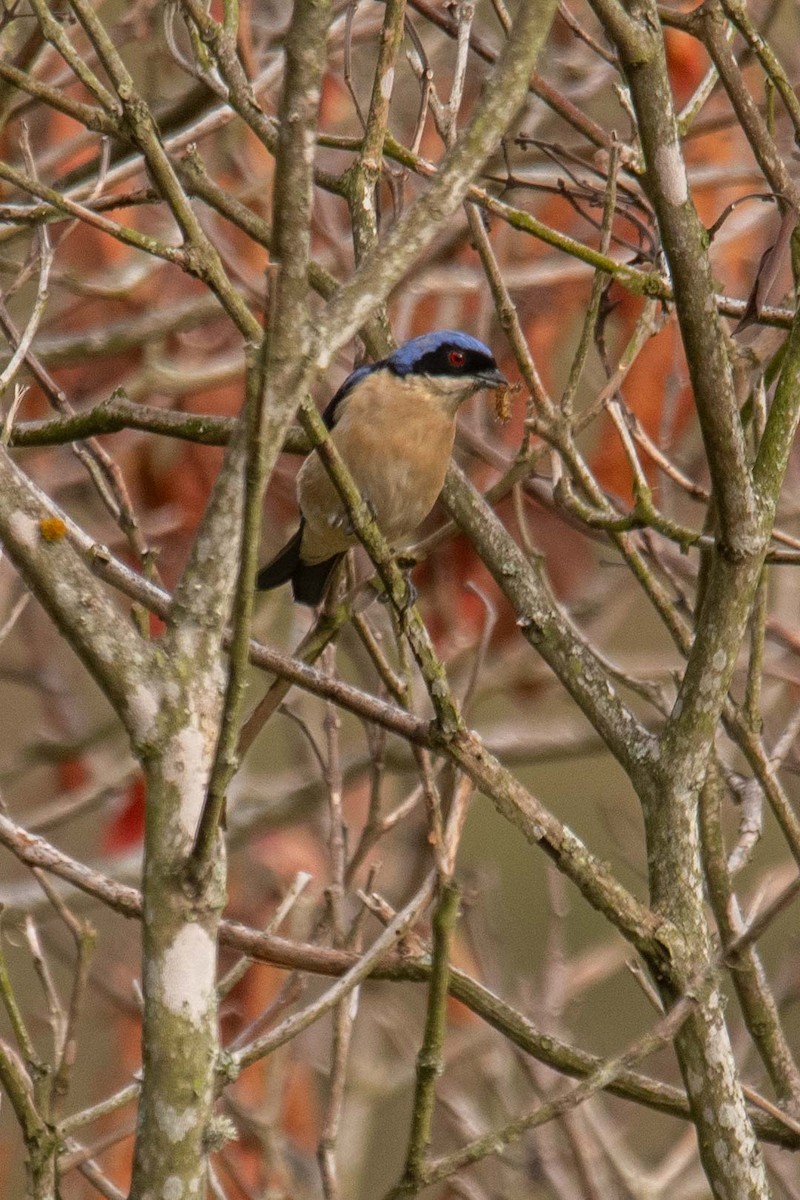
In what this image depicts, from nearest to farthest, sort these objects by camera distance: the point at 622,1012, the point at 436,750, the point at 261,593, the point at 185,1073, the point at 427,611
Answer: the point at 185,1073 → the point at 436,750 → the point at 261,593 → the point at 427,611 → the point at 622,1012

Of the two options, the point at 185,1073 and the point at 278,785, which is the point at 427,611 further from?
the point at 185,1073

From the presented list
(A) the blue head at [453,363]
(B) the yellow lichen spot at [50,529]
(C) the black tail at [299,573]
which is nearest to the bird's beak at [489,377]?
(A) the blue head at [453,363]

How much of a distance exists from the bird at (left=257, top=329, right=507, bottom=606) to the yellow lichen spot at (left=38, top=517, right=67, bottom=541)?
2.36 meters

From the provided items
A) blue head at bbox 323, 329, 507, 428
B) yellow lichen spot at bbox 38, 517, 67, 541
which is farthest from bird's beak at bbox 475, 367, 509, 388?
yellow lichen spot at bbox 38, 517, 67, 541

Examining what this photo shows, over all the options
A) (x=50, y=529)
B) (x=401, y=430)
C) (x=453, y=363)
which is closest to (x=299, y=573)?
(x=401, y=430)

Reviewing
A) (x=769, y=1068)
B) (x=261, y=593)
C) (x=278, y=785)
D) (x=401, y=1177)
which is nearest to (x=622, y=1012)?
(x=278, y=785)

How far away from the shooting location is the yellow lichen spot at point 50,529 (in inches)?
86.5

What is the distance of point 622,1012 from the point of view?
10.8 m

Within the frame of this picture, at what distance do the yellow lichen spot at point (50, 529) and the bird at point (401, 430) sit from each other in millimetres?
2361

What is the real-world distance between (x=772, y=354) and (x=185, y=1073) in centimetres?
202

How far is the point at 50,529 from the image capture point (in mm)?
2199

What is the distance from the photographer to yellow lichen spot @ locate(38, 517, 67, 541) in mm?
2197

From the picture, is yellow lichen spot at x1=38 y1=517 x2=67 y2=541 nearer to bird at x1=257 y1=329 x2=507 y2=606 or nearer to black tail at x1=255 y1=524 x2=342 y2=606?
bird at x1=257 y1=329 x2=507 y2=606

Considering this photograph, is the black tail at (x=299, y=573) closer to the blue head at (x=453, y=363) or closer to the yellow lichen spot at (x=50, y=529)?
the blue head at (x=453, y=363)
